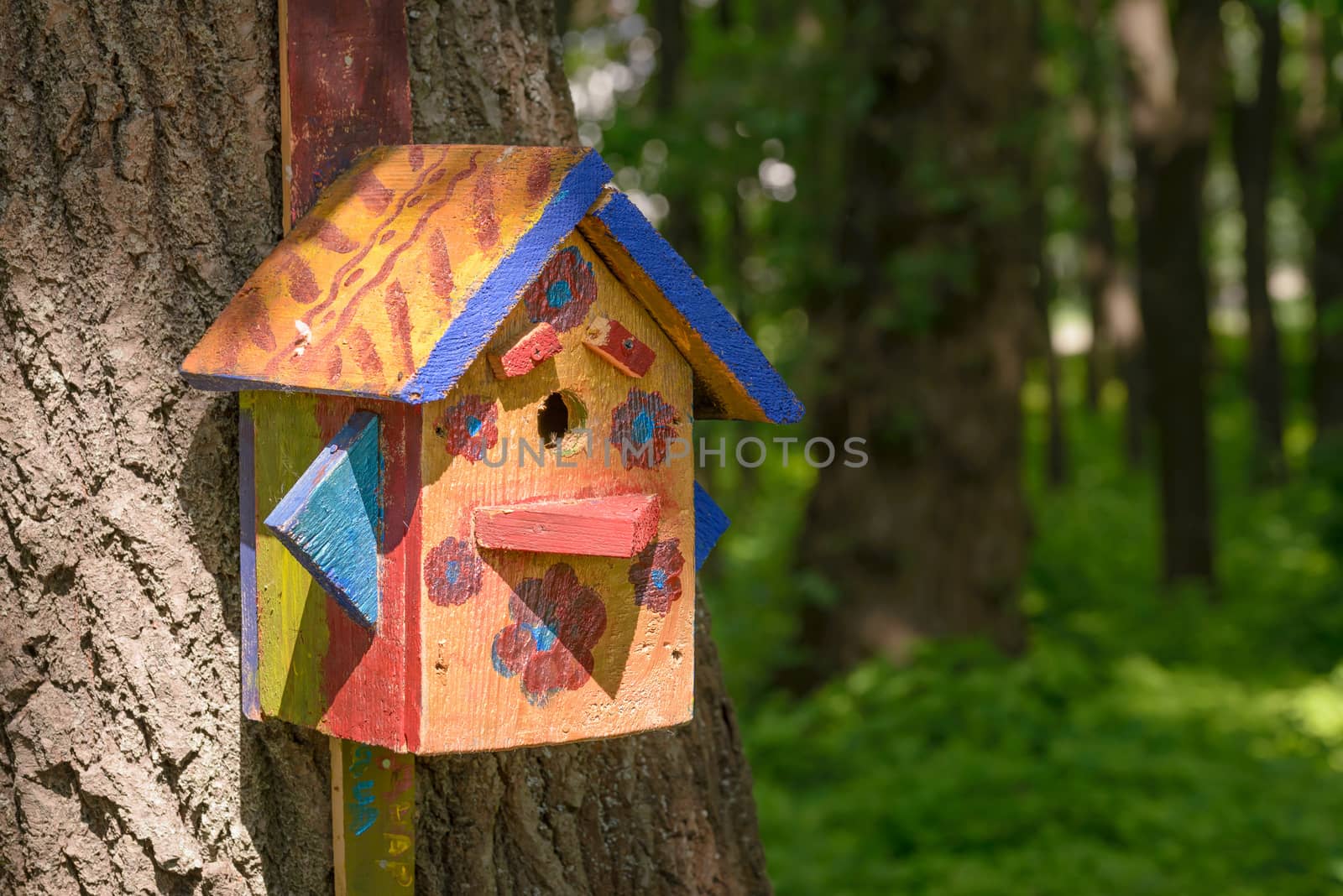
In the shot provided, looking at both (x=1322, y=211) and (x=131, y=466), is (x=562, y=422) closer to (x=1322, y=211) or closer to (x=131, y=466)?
(x=131, y=466)

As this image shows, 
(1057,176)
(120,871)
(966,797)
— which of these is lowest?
(966,797)

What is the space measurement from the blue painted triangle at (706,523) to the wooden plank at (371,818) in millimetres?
538

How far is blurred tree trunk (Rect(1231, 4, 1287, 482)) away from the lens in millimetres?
15289

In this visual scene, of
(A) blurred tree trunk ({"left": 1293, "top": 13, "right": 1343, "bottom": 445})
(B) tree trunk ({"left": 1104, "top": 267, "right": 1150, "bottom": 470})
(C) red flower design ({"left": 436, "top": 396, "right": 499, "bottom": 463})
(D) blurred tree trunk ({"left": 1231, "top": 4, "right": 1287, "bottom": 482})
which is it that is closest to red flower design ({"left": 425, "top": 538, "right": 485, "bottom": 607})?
(C) red flower design ({"left": 436, "top": 396, "right": 499, "bottom": 463})

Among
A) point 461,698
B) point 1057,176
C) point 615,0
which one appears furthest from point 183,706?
point 615,0

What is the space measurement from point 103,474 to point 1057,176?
418 inches

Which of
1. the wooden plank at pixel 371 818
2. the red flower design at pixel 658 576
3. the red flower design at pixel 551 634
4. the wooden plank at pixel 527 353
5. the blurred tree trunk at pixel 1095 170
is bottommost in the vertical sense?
the wooden plank at pixel 371 818

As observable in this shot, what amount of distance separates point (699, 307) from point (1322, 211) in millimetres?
14483

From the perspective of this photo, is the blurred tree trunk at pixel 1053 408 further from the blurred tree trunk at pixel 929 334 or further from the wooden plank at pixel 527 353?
the wooden plank at pixel 527 353

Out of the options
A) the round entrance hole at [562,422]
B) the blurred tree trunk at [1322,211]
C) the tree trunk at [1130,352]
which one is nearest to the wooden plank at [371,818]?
the round entrance hole at [562,422]

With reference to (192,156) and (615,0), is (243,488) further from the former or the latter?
(615,0)

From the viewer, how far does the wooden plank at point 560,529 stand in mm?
1689

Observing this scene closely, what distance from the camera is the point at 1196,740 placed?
22.8 feet

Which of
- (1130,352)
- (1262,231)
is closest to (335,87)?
(1262,231)
